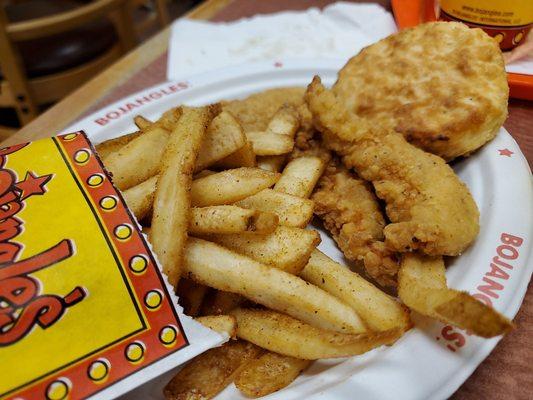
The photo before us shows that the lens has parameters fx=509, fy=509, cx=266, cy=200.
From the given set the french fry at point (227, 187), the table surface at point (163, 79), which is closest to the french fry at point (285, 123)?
the french fry at point (227, 187)

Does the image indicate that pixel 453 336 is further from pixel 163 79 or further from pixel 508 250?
pixel 163 79

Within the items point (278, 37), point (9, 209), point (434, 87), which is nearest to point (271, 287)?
point (9, 209)

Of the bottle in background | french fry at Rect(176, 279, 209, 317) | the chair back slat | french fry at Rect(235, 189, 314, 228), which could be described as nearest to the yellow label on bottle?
the bottle in background

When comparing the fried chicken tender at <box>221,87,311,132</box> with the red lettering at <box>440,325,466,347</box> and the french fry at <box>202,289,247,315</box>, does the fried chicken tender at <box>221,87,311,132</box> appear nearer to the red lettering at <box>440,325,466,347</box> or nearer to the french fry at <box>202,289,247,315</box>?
the french fry at <box>202,289,247,315</box>

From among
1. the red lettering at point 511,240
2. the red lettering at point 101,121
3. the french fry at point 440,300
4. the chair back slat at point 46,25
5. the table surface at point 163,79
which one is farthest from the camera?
the chair back slat at point 46,25

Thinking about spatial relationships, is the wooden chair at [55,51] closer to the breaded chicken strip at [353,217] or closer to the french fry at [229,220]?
the breaded chicken strip at [353,217]

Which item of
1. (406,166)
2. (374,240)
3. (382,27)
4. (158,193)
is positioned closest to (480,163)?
(406,166)

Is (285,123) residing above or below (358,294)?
above
